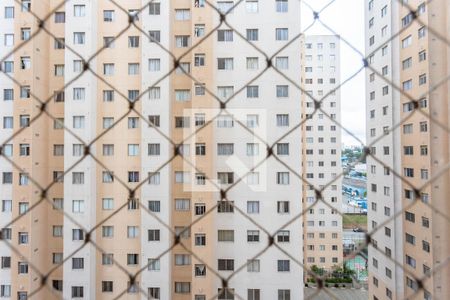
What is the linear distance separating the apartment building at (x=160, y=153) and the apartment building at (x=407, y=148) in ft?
3.76

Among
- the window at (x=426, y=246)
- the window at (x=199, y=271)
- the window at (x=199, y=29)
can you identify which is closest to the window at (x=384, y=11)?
→ the window at (x=199, y=29)

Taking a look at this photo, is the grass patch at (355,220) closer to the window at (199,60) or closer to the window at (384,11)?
the window at (199,60)

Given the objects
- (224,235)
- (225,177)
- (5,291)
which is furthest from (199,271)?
(5,291)

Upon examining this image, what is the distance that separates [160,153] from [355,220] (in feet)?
7.78

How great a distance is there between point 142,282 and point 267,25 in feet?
10.3

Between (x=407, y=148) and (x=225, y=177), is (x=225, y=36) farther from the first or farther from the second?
(x=407, y=148)

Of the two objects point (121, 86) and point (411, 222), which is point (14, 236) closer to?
point (121, 86)

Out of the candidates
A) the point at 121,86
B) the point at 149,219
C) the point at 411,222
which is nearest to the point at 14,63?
the point at 121,86

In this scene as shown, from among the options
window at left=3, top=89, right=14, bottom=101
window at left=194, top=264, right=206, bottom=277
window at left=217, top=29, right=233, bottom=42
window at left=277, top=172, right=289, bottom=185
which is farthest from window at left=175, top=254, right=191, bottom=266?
window at left=3, top=89, right=14, bottom=101

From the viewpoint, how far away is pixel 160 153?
3664 millimetres

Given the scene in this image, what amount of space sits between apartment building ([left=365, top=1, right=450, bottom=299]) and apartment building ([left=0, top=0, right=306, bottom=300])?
1146mm

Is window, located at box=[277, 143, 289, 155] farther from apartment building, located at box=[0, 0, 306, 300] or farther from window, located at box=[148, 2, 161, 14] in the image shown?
window, located at box=[148, 2, 161, 14]

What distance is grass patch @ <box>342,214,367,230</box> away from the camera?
27.2 inches

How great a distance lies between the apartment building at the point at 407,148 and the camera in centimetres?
313
